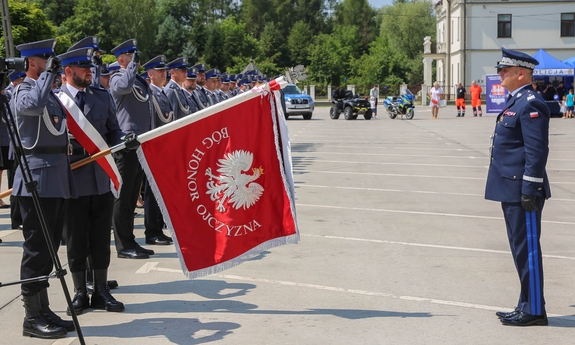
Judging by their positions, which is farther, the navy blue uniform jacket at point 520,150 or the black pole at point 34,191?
the navy blue uniform jacket at point 520,150

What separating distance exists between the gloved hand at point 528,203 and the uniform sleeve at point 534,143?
3cm

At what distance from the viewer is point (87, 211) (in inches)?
263

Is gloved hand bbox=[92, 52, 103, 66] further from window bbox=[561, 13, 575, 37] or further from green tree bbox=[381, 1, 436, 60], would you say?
green tree bbox=[381, 1, 436, 60]

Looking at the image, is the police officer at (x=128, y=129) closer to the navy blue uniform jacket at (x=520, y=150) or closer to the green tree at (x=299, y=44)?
the navy blue uniform jacket at (x=520, y=150)

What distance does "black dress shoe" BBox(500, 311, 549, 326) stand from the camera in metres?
5.98

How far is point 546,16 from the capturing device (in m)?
68.7

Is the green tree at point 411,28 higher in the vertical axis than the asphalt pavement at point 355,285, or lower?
higher

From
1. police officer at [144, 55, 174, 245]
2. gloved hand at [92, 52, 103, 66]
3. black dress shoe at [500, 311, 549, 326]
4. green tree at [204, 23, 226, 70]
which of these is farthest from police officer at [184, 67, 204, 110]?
green tree at [204, 23, 226, 70]

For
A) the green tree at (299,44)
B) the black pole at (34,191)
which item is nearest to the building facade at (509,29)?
the green tree at (299,44)

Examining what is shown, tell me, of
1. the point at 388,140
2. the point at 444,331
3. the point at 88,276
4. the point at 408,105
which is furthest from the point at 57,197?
the point at 408,105

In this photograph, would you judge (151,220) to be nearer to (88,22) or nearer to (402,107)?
(402,107)

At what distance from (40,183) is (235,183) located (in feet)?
4.83

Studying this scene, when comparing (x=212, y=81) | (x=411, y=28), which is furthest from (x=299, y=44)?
(x=212, y=81)

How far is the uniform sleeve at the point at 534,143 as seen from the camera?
593 centimetres
